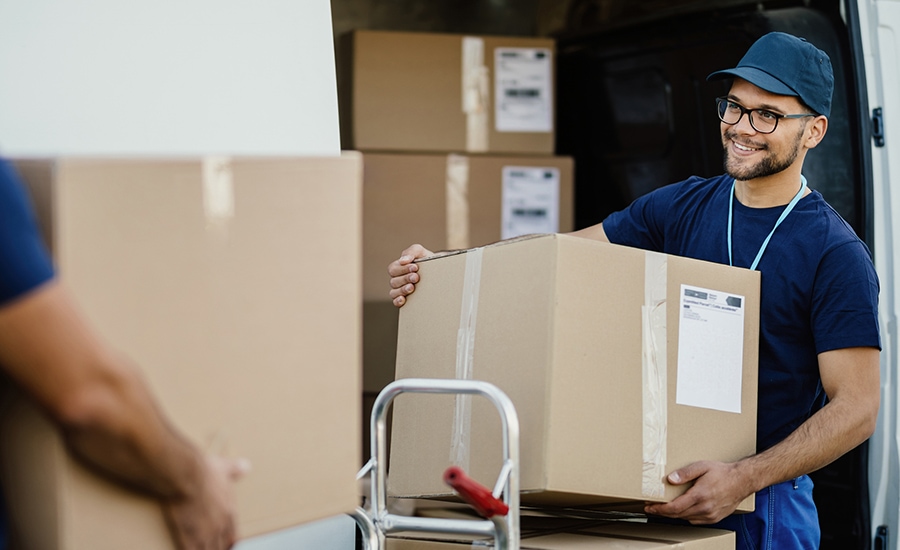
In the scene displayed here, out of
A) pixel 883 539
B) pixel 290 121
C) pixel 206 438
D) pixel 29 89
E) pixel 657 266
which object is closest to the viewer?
pixel 206 438

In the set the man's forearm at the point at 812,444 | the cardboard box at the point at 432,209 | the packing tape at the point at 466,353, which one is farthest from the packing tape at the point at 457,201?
the man's forearm at the point at 812,444

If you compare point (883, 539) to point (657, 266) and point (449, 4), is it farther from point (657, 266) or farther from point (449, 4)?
point (449, 4)

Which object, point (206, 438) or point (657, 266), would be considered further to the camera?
point (657, 266)

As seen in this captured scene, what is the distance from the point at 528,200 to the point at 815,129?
1.28m

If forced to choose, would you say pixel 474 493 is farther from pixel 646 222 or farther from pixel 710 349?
pixel 646 222

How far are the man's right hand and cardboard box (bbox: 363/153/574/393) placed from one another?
101 centimetres

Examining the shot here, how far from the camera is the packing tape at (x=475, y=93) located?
3371 millimetres

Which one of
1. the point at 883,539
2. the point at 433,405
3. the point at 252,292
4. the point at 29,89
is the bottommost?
the point at 883,539

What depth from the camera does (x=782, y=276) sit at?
208 cm

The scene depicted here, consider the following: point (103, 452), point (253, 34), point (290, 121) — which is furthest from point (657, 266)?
point (103, 452)

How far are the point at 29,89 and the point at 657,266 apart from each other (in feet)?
3.61

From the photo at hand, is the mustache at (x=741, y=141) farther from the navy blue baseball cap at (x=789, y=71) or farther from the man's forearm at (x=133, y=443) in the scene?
the man's forearm at (x=133, y=443)

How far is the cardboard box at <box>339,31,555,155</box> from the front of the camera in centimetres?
329

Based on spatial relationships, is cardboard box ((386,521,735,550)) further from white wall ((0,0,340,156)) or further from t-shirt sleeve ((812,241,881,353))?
white wall ((0,0,340,156))
